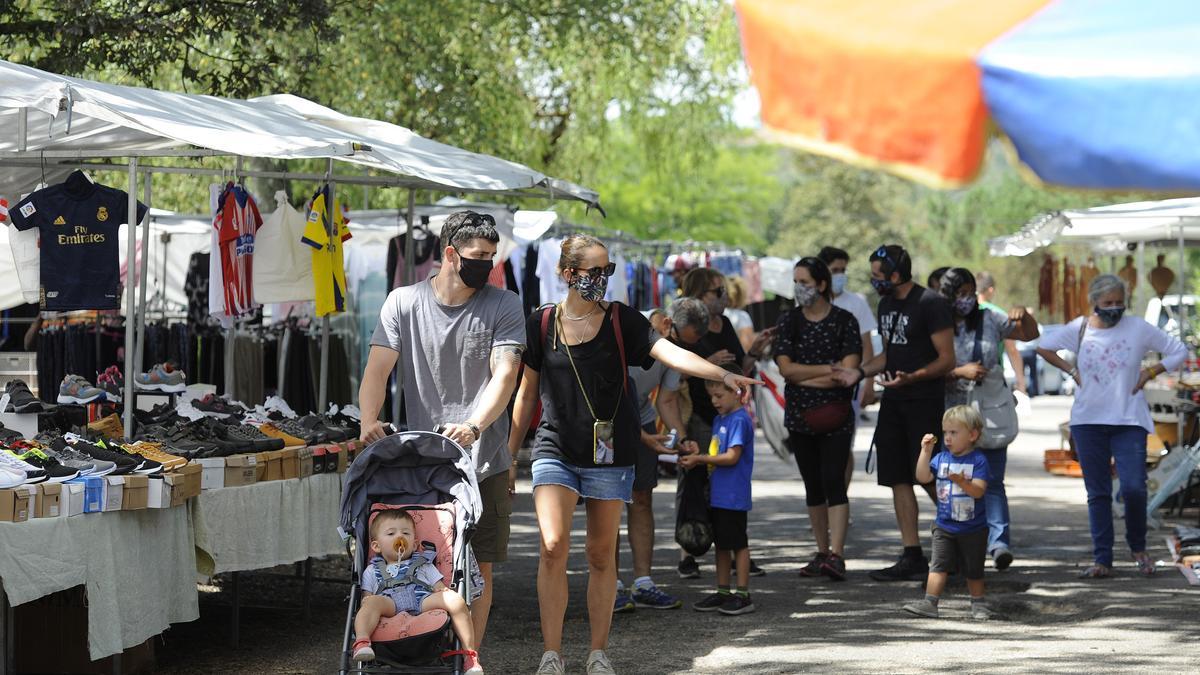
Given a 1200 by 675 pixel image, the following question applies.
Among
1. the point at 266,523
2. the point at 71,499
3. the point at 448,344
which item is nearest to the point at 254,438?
the point at 266,523

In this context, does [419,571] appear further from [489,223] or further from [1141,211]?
[1141,211]

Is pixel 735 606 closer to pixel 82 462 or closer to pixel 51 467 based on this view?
pixel 82 462

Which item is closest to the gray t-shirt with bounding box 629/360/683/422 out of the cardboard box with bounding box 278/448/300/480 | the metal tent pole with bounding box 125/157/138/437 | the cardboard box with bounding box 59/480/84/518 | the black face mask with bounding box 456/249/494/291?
the cardboard box with bounding box 278/448/300/480

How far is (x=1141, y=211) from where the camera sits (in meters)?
13.5

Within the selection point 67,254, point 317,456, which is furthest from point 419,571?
point 67,254

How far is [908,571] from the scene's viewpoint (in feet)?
34.0

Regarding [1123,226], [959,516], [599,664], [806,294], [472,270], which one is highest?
[1123,226]

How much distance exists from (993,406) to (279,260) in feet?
16.2

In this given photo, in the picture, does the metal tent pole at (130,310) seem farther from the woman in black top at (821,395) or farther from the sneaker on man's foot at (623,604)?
the woman in black top at (821,395)

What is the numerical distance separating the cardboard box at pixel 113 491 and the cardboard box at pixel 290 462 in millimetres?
1342

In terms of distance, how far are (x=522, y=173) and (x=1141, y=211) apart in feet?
20.6

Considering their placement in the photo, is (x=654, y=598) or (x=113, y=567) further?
(x=654, y=598)

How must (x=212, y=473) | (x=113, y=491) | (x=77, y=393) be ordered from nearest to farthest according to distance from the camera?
(x=113, y=491)
(x=212, y=473)
(x=77, y=393)

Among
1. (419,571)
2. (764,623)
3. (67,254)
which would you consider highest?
(67,254)
